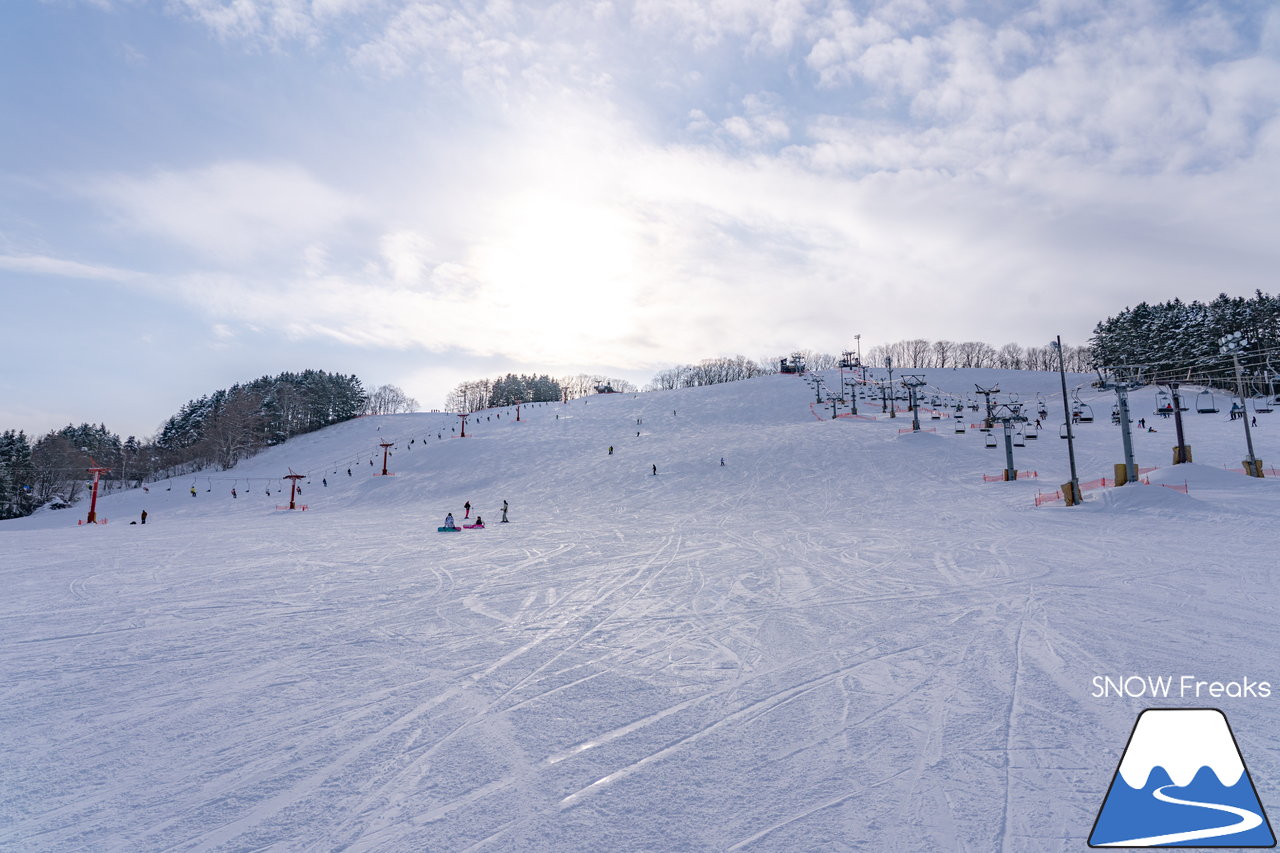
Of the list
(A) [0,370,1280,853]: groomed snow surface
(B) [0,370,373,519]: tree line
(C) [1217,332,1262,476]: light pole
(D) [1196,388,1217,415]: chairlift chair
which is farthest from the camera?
(B) [0,370,373,519]: tree line

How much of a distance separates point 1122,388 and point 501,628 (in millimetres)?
32898

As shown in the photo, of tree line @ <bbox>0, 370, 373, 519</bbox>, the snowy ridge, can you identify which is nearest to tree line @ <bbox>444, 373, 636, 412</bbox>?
Answer: tree line @ <bbox>0, 370, 373, 519</bbox>

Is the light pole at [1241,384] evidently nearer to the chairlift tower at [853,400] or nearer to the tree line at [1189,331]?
the chairlift tower at [853,400]

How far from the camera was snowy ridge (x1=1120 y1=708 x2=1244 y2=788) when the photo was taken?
15.6 feet

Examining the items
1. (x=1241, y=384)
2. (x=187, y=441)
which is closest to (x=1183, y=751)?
(x=1241, y=384)

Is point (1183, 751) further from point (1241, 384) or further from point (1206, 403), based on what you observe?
point (1206, 403)

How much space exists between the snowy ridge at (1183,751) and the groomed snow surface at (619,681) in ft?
0.81

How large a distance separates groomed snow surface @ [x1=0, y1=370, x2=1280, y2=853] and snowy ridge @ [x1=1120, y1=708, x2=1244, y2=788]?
0.81 feet

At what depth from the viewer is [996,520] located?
870 inches

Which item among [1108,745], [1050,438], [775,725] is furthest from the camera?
[1050,438]

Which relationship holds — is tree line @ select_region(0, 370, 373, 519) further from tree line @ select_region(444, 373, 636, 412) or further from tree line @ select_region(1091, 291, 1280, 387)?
tree line @ select_region(1091, 291, 1280, 387)

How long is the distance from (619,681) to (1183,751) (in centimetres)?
579

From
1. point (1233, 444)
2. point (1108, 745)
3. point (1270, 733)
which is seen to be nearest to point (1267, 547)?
point (1270, 733)

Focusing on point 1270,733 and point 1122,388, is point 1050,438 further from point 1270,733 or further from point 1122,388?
point 1270,733
